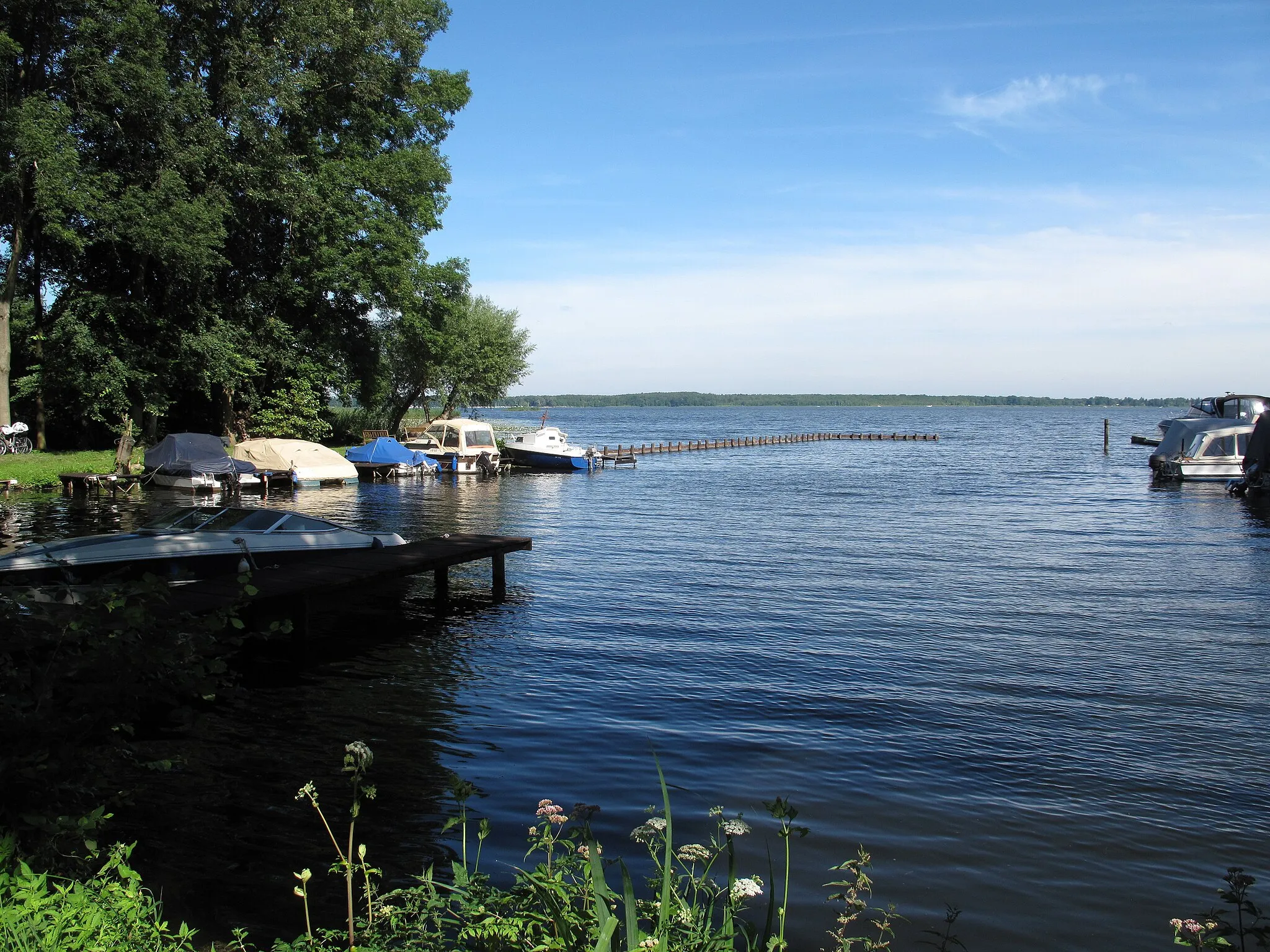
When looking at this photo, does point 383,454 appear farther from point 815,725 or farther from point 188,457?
point 815,725

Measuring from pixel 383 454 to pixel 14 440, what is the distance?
1398 cm

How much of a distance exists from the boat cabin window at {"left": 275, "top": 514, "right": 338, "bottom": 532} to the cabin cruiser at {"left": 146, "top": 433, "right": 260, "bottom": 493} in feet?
65.3

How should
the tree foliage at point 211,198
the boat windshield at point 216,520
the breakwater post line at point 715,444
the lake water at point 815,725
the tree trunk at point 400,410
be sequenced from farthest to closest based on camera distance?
the breakwater post line at point 715,444, the tree trunk at point 400,410, the tree foliage at point 211,198, the boat windshield at point 216,520, the lake water at point 815,725

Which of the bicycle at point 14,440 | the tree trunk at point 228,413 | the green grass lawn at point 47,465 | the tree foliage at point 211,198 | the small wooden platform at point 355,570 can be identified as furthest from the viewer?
the tree trunk at point 228,413

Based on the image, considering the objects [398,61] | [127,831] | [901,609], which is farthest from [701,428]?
[127,831]

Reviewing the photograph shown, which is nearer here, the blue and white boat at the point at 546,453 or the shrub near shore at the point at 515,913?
the shrub near shore at the point at 515,913

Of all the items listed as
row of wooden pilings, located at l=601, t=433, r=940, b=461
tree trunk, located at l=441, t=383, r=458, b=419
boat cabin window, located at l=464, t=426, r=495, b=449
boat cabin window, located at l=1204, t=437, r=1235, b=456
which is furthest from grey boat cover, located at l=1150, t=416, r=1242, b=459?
tree trunk, located at l=441, t=383, r=458, b=419

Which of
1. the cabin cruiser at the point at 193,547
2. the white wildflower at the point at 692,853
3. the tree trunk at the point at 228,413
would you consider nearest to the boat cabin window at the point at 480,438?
the tree trunk at the point at 228,413

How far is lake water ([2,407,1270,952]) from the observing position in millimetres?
6777

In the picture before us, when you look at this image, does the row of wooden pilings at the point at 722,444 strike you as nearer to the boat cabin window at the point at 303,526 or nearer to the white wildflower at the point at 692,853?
the boat cabin window at the point at 303,526

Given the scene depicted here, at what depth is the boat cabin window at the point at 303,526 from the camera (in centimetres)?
1532

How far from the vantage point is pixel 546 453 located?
50719 millimetres

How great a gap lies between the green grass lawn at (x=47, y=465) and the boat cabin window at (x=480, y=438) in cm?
1584

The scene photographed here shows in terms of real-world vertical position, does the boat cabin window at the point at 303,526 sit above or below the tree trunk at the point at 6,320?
below
